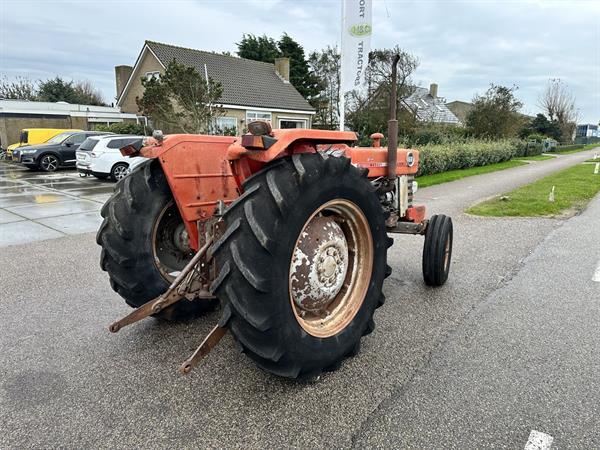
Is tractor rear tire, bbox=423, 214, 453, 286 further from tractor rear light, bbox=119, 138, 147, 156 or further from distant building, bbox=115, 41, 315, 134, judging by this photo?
distant building, bbox=115, 41, 315, 134

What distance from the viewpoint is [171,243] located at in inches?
131

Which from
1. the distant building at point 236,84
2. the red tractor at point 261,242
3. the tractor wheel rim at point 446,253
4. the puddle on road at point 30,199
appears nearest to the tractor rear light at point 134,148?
the red tractor at point 261,242

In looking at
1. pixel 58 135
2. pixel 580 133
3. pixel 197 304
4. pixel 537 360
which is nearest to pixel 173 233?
pixel 197 304

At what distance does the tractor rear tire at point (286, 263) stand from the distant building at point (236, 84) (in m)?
20.5

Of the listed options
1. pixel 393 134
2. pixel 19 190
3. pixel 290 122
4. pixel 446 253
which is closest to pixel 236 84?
pixel 290 122

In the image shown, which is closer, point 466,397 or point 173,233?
point 466,397

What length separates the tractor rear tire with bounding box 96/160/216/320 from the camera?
2.91 metres

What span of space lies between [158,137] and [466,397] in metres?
2.61

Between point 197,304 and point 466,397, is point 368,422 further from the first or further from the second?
point 197,304

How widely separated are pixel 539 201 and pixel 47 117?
28.1 meters

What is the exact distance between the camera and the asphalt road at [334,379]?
2.17m

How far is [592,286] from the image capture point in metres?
4.41

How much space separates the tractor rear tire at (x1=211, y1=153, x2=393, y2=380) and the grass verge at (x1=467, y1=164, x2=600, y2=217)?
6.76 m

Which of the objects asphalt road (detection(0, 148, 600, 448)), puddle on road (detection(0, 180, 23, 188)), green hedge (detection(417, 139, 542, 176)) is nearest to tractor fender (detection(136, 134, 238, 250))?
asphalt road (detection(0, 148, 600, 448))
